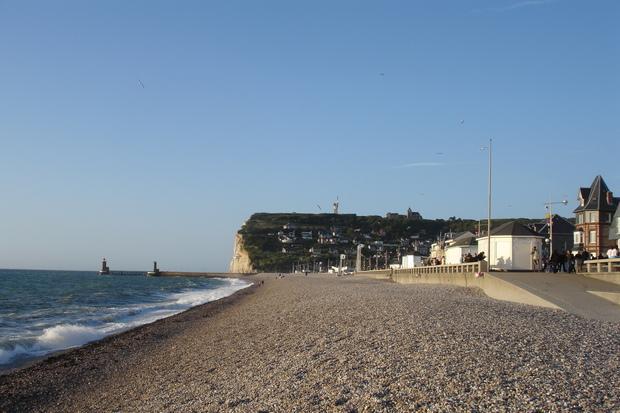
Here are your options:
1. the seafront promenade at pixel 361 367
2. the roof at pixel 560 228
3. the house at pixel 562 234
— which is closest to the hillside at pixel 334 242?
the roof at pixel 560 228

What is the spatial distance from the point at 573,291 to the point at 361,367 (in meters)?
14.9

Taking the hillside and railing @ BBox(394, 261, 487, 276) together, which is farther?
the hillside

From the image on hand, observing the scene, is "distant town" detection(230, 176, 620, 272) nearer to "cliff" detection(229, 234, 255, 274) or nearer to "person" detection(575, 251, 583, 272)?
"cliff" detection(229, 234, 255, 274)

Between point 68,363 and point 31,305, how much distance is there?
89.2ft

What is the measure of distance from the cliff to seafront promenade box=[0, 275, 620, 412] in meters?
161

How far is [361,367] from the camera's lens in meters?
10.5

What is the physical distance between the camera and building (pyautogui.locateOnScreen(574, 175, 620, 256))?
5631 centimetres

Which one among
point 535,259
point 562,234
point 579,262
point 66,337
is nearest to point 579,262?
point 579,262

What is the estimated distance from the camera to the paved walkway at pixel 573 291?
61.5 ft

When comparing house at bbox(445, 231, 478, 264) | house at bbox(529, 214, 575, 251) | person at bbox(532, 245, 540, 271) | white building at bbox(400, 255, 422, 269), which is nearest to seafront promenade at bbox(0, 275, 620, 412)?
person at bbox(532, 245, 540, 271)

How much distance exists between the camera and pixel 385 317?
17188mm

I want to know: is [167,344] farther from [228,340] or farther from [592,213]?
[592,213]

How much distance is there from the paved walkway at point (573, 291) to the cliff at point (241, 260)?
154m

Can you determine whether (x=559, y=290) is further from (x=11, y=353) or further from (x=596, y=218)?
(x=596, y=218)
